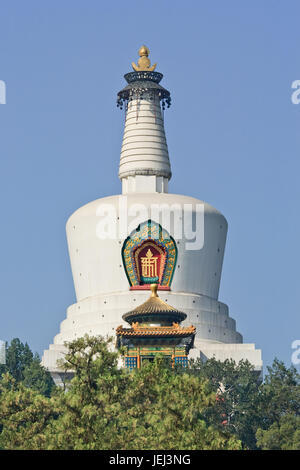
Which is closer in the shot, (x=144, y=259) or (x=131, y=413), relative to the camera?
(x=131, y=413)

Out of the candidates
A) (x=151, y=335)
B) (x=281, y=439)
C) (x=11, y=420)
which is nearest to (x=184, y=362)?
(x=151, y=335)

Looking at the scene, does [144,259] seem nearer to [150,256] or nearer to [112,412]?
[150,256]

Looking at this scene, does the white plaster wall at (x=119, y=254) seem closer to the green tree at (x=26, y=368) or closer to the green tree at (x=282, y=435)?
the green tree at (x=26, y=368)

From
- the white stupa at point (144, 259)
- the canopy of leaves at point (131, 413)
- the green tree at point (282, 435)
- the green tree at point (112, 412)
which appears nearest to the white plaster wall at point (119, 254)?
the white stupa at point (144, 259)

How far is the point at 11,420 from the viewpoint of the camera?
127ft

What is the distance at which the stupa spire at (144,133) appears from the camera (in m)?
60.2

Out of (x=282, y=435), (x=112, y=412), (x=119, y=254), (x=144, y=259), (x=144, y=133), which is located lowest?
(x=112, y=412)

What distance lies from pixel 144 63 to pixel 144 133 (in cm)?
301

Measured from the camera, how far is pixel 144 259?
57.3 meters

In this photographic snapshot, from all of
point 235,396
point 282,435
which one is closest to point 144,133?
point 235,396

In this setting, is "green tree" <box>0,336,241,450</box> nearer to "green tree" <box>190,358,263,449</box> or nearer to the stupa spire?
"green tree" <box>190,358,263,449</box>

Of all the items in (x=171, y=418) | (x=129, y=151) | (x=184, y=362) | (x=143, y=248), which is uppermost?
(x=129, y=151)
